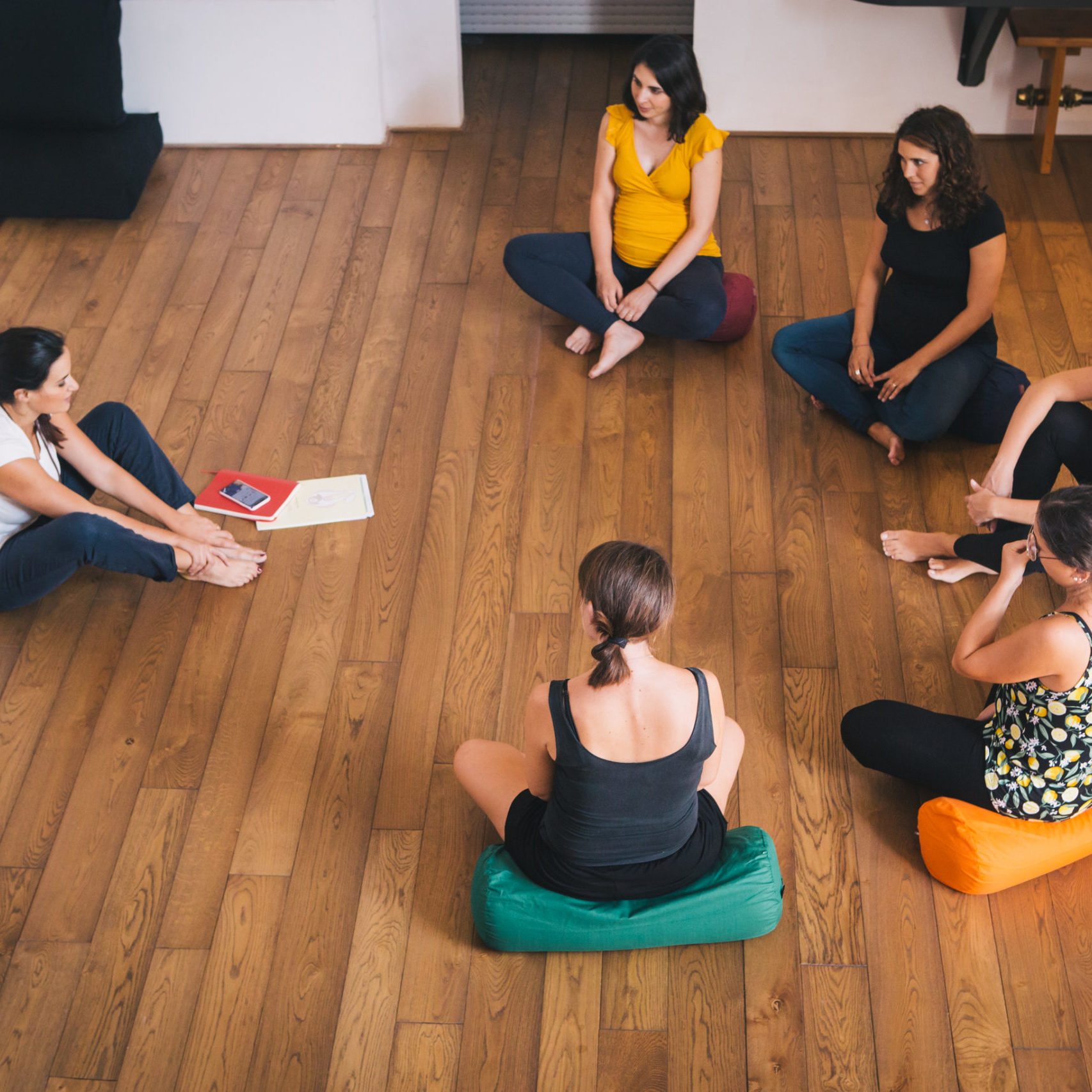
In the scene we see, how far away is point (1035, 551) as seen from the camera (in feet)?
6.59

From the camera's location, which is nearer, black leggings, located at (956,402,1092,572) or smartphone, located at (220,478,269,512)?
black leggings, located at (956,402,1092,572)

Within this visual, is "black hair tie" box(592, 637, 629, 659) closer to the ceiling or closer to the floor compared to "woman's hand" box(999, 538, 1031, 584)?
closer to the ceiling

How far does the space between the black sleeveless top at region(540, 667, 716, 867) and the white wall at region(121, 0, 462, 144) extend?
323 cm

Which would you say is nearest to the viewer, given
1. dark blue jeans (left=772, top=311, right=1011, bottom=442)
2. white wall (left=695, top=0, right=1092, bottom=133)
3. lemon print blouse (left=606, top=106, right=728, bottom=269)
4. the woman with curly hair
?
the woman with curly hair

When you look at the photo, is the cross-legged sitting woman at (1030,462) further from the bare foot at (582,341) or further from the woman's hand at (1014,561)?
the bare foot at (582,341)

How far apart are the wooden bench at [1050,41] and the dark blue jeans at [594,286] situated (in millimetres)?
1527

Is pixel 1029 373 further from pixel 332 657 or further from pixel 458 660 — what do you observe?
pixel 332 657

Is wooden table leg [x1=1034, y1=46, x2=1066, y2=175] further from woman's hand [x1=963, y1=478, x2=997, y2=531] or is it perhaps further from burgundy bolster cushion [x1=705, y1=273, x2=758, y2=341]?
woman's hand [x1=963, y1=478, x2=997, y2=531]

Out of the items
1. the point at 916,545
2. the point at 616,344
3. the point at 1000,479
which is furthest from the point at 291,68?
the point at 1000,479

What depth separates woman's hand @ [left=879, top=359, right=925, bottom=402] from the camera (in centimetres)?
300

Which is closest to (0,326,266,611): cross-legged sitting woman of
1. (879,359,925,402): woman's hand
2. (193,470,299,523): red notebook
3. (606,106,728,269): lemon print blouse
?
(193,470,299,523): red notebook

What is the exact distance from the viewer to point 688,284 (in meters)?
3.37

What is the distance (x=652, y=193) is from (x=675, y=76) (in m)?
0.37

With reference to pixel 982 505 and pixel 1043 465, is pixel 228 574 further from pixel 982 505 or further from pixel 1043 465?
pixel 1043 465
